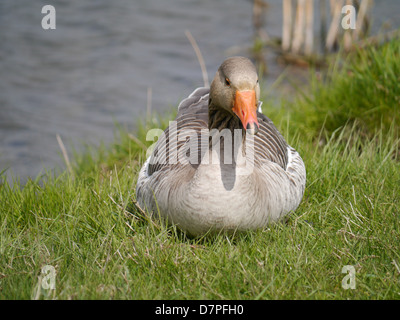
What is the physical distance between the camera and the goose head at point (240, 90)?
3377 mm

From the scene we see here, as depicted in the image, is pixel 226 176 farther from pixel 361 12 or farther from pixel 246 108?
pixel 361 12

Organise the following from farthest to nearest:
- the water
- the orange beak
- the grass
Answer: the water → the orange beak → the grass

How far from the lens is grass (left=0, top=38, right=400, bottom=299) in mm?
3139

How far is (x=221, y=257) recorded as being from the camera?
3480 millimetres

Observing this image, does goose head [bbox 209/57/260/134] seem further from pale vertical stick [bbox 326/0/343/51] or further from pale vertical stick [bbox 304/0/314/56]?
pale vertical stick [bbox 304/0/314/56]

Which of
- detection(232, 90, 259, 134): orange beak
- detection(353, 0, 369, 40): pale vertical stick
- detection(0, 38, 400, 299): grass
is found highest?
detection(353, 0, 369, 40): pale vertical stick

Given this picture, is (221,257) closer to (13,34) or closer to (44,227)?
(44,227)

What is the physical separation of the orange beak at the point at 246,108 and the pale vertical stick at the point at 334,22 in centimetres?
540

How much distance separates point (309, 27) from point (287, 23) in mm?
465

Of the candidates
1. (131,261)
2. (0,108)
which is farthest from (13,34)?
(131,261)

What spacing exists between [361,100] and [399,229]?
103 inches

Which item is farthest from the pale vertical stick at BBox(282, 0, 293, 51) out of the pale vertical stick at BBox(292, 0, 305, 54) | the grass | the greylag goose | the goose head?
the goose head

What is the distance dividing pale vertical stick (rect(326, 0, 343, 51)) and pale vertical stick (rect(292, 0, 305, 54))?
488 mm

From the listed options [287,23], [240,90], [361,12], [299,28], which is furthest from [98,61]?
[240,90]
